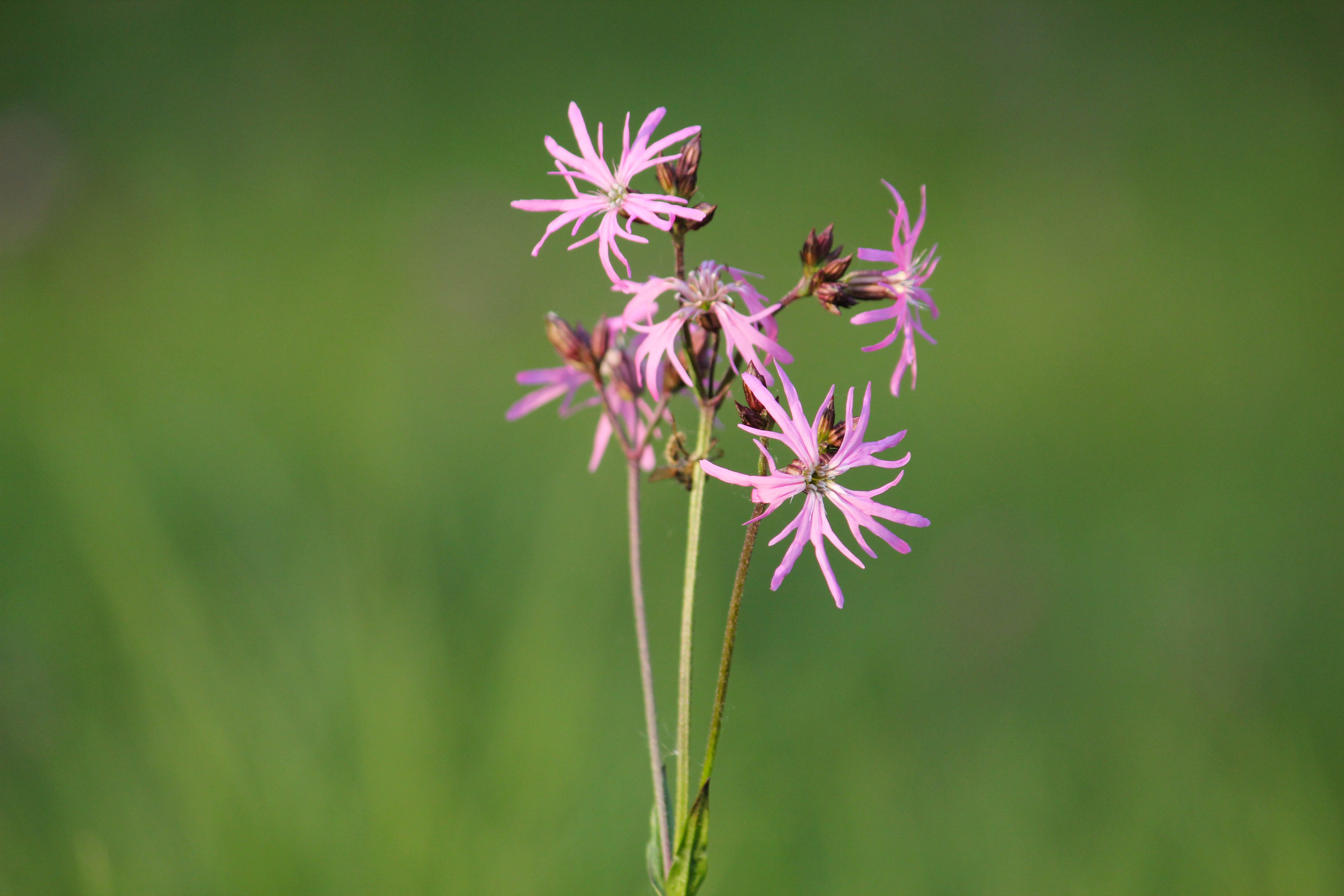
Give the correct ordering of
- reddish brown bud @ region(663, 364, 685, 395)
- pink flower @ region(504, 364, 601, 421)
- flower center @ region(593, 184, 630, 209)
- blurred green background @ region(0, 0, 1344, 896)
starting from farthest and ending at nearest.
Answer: blurred green background @ region(0, 0, 1344, 896), pink flower @ region(504, 364, 601, 421), reddish brown bud @ region(663, 364, 685, 395), flower center @ region(593, 184, 630, 209)

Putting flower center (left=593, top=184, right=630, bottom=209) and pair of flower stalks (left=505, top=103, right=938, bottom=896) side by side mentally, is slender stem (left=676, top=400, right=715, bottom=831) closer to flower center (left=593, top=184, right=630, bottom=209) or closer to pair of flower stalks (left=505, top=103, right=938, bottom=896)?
pair of flower stalks (left=505, top=103, right=938, bottom=896)

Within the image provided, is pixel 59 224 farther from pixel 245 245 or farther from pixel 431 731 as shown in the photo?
pixel 431 731

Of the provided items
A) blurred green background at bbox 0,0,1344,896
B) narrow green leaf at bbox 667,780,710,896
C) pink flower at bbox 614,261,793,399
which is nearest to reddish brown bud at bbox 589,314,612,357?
pink flower at bbox 614,261,793,399

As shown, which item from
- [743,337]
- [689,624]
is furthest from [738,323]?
[689,624]

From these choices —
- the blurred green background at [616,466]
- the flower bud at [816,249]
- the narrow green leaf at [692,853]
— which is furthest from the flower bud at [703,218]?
the blurred green background at [616,466]

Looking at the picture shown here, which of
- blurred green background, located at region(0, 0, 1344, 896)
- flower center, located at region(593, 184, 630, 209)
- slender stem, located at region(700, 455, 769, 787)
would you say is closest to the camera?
slender stem, located at region(700, 455, 769, 787)

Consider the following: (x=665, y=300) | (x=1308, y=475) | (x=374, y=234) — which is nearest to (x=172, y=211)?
(x=374, y=234)

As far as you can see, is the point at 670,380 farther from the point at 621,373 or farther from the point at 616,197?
the point at 616,197
